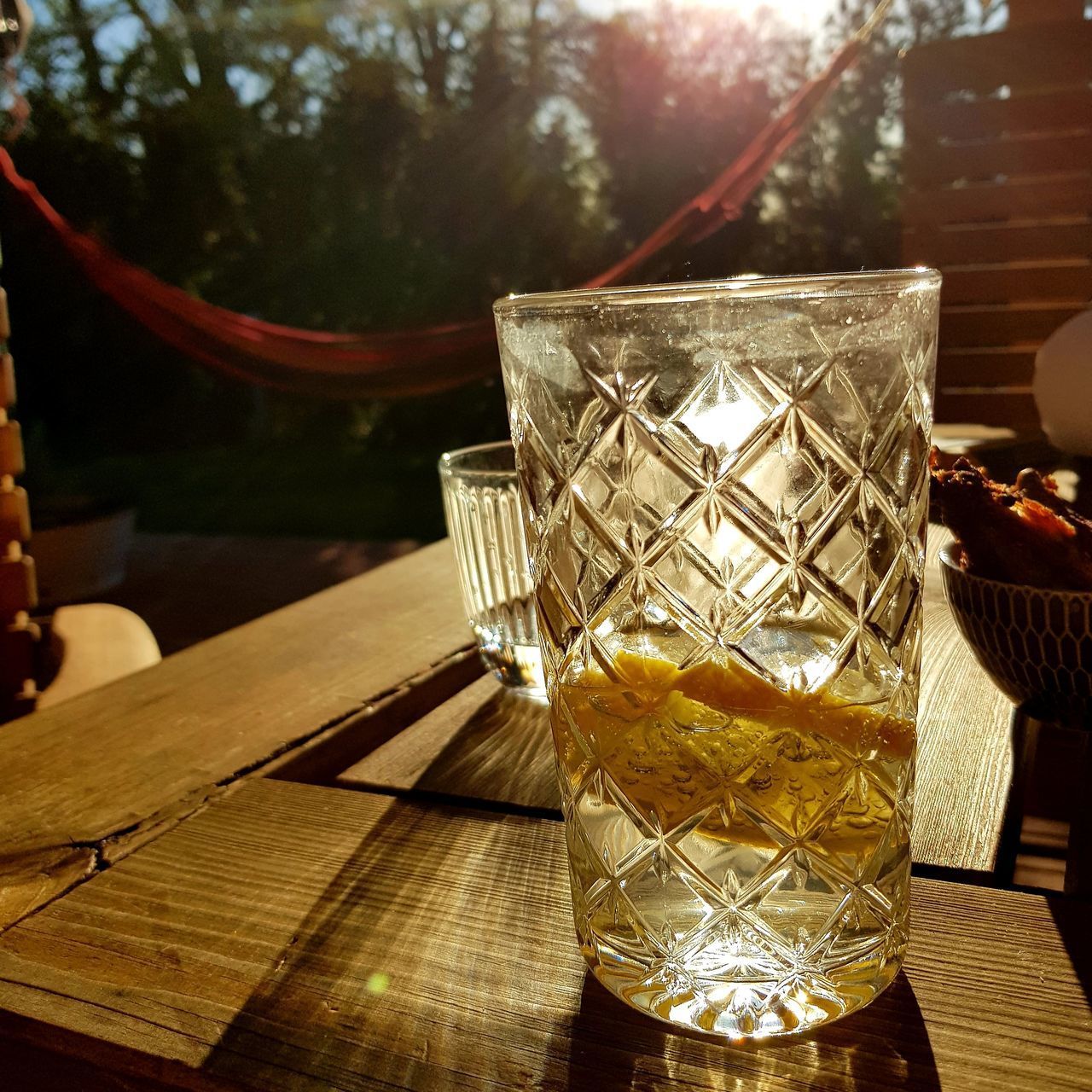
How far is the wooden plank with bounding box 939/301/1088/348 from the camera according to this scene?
2.91 metres

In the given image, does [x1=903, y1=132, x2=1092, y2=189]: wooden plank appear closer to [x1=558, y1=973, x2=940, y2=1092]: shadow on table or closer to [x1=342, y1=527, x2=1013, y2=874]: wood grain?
[x1=342, y1=527, x2=1013, y2=874]: wood grain

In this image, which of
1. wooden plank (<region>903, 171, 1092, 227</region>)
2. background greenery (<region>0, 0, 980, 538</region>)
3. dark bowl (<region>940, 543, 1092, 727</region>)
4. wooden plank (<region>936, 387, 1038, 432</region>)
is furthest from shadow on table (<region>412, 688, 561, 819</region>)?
background greenery (<region>0, 0, 980, 538</region>)

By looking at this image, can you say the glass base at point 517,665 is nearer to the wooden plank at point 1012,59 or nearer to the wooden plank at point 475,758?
the wooden plank at point 475,758

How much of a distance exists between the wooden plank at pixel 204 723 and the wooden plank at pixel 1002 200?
8.84 ft

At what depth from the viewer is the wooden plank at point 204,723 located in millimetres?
573

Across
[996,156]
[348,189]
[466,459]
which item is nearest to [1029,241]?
[996,156]

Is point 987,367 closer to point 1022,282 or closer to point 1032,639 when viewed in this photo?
point 1022,282

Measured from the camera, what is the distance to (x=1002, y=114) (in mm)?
3016

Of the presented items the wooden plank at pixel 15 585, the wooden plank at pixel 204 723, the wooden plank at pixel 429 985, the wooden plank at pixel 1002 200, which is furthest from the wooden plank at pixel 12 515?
the wooden plank at pixel 1002 200

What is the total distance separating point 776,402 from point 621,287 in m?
0.06

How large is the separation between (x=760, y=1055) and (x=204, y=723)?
1.56 ft

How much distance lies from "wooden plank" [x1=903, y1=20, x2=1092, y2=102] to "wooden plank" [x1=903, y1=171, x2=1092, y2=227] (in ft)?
0.91

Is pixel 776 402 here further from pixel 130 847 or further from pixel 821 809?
pixel 130 847

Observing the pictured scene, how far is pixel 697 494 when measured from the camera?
0.34 m
